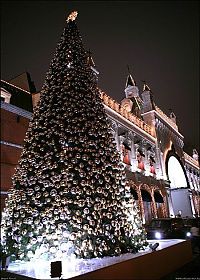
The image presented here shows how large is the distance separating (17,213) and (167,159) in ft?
79.2

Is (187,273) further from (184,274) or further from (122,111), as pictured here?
(122,111)

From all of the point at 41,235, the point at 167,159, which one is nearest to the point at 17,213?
the point at 41,235

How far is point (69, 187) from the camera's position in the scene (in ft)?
23.9

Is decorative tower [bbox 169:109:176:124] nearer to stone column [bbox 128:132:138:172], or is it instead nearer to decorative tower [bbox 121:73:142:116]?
decorative tower [bbox 121:73:142:116]

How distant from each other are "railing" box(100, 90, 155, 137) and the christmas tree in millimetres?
10855

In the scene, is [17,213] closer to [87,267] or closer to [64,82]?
[87,267]

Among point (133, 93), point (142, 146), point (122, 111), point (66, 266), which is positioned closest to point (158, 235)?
point (66, 266)

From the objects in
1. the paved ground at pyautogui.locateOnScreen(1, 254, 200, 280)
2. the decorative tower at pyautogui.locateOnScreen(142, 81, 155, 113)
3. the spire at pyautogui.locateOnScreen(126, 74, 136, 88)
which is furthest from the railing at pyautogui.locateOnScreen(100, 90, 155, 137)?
the paved ground at pyautogui.locateOnScreen(1, 254, 200, 280)

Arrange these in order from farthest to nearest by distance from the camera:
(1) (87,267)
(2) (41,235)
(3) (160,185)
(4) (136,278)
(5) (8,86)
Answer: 1. (3) (160,185)
2. (5) (8,86)
3. (2) (41,235)
4. (4) (136,278)
5. (1) (87,267)

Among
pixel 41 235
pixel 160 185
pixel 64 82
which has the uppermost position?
pixel 64 82

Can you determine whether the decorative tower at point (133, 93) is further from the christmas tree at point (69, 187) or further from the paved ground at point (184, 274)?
the paved ground at point (184, 274)

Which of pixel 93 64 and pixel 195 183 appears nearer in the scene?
pixel 93 64

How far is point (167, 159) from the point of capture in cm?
2931

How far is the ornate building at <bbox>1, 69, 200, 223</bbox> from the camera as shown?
13188mm
